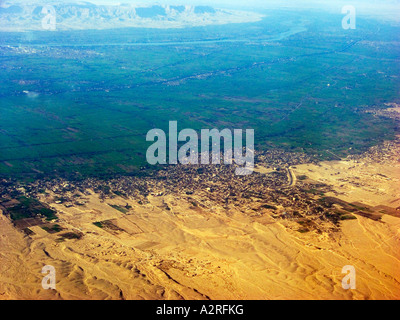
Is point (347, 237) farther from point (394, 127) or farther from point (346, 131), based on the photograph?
point (394, 127)

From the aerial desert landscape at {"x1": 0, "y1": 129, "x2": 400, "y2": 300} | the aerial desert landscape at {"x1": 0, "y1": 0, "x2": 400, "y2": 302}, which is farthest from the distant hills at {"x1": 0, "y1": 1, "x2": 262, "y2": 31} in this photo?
the aerial desert landscape at {"x1": 0, "y1": 129, "x2": 400, "y2": 300}

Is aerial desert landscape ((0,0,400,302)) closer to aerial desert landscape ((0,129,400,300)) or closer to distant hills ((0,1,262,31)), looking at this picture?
aerial desert landscape ((0,129,400,300))

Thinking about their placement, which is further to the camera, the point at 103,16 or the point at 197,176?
the point at 103,16

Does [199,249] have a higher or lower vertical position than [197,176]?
higher

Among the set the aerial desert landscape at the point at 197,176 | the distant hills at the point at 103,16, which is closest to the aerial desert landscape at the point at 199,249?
the aerial desert landscape at the point at 197,176

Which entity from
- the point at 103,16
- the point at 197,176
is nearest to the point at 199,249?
the point at 197,176

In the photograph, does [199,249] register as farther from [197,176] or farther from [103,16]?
[103,16]

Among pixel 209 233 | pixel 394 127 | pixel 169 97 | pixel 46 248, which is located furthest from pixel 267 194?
pixel 169 97

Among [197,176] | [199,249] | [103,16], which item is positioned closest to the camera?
[199,249]

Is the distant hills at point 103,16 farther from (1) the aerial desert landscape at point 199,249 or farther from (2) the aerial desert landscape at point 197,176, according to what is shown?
(1) the aerial desert landscape at point 199,249
